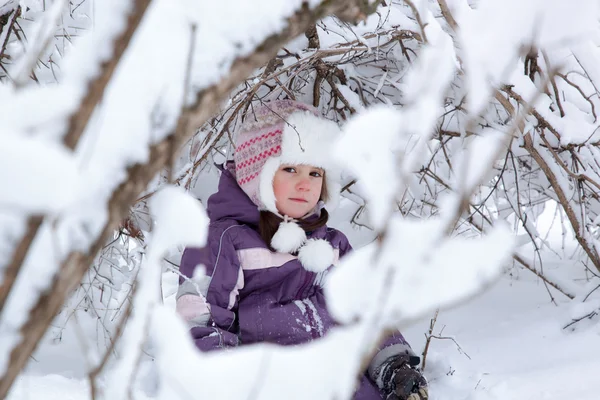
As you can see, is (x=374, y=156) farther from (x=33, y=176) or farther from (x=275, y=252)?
(x=275, y=252)

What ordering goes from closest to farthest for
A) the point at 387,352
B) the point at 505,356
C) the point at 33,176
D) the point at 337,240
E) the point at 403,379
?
the point at 33,176 → the point at 403,379 → the point at 387,352 → the point at 505,356 → the point at 337,240

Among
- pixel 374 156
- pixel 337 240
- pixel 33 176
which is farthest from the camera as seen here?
pixel 337 240

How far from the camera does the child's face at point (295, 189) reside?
232 centimetres

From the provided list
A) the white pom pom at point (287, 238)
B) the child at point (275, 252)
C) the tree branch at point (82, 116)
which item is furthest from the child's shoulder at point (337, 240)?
the tree branch at point (82, 116)

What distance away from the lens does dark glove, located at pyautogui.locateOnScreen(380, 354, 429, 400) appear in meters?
2.07

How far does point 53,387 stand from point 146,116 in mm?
1435

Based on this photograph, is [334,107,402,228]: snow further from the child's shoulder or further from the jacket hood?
the child's shoulder

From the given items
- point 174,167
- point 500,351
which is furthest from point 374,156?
point 500,351

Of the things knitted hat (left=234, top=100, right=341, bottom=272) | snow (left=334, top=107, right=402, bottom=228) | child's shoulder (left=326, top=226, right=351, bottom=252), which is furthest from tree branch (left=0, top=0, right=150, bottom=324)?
child's shoulder (left=326, top=226, right=351, bottom=252)

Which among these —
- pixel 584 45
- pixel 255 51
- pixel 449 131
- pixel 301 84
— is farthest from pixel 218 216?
pixel 255 51

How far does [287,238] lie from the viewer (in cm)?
226

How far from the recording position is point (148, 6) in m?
0.71

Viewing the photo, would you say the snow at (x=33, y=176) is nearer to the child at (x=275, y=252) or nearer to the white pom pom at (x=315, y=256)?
the child at (x=275, y=252)

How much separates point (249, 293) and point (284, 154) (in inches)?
20.3
